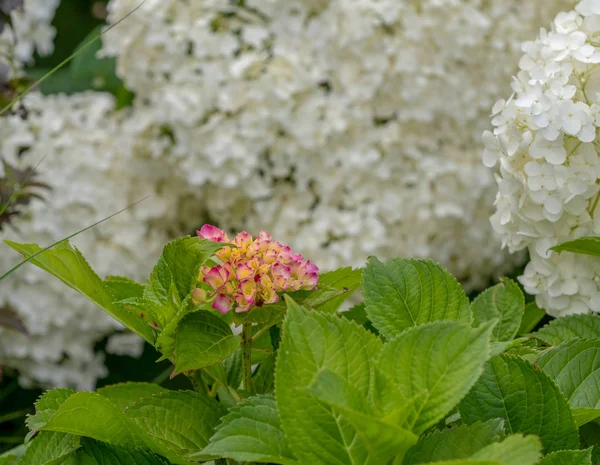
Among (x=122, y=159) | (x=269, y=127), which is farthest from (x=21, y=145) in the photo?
(x=269, y=127)

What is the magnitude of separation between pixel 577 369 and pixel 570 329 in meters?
0.13

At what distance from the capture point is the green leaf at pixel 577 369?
0.54 metres

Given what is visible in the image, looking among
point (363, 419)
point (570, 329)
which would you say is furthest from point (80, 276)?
point (570, 329)

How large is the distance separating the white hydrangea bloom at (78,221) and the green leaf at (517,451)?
148 centimetres

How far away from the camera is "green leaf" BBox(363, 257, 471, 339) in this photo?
0.55 metres

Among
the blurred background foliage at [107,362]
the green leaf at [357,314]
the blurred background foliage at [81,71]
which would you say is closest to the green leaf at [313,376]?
the green leaf at [357,314]

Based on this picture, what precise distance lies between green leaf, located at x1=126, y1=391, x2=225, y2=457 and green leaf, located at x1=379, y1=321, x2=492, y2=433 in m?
0.16

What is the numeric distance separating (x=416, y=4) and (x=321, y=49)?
0.82ft

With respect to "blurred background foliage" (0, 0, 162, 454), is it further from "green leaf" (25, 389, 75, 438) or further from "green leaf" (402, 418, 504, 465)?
"green leaf" (402, 418, 504, 465)

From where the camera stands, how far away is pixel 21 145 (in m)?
1.82

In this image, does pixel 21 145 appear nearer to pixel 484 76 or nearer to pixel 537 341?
pixel 484 76

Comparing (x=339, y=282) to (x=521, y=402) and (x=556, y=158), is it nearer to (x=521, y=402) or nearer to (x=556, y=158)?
(x=521, y=402)

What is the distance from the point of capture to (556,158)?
73 centimetres

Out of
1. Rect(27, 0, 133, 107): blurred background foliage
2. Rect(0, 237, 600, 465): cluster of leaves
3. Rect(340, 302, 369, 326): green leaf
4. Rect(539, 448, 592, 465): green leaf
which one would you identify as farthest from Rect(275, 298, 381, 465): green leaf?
Rect(27, 0, 133, 107): blurred background foliage
